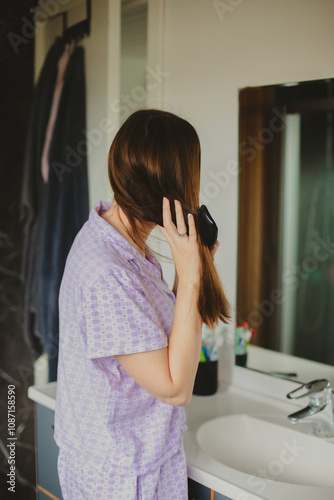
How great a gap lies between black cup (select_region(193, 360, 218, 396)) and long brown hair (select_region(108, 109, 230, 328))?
0.57 meters

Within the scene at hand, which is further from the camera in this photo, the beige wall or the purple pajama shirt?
the beige wall

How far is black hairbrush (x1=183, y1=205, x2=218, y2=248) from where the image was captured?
91 centimetres

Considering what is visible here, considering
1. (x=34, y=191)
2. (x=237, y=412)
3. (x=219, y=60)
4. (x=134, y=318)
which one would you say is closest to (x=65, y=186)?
(x=34, y=191)

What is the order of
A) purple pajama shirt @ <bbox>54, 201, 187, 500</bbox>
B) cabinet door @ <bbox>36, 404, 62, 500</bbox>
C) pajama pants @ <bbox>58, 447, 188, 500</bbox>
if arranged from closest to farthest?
purple pajama shirt @ <bbox>54, 201, 187, 500</bbox>
pajama pants @ <bbox>58, 447, 188, 500</bbox>
cabinet door @ <bbox>36, 404, 62, 500</bbox>

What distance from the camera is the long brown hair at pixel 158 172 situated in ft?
2.96

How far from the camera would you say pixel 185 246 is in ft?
3.00

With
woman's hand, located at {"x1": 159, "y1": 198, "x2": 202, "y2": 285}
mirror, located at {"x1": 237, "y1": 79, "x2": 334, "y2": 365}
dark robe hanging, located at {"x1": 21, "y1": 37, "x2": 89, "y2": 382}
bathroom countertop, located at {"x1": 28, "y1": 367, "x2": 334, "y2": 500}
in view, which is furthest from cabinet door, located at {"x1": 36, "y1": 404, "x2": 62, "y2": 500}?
→ woman's hand, located at {"x1": 159, "y1": 198, "x2": 202, "y2": 285}

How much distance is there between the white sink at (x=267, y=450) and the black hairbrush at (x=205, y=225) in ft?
1.91

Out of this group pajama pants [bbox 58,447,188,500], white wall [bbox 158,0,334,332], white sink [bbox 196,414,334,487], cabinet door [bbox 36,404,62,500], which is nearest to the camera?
pajama pants [bbox 58,447,188,500]

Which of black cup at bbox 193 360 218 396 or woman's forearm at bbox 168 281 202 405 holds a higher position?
woman's forearm at bbox 168 281 202 405

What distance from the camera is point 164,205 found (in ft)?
2.95

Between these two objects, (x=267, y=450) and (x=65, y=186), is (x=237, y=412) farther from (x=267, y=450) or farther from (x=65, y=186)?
(x=65, y=186)

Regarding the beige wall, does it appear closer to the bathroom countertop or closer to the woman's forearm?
the bathroom countertop

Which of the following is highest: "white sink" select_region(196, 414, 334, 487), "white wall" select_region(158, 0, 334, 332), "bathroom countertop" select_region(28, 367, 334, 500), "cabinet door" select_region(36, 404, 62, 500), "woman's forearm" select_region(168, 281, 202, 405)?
"white wall" select_region(158, 0, 334, 332)
